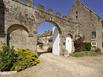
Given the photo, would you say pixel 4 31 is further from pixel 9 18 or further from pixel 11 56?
pixel 11 56

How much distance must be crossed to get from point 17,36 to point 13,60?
5442mm

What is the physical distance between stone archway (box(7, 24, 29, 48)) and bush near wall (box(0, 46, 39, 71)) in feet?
11.7

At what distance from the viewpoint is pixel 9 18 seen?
15875 millimetres

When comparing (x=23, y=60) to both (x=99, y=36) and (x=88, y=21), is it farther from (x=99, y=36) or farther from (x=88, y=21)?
(x=99, y=36)

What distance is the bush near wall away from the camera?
1175 centimetres

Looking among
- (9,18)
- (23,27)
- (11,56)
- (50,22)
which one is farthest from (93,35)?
(11,56)

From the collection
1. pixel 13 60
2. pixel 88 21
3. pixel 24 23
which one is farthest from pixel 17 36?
pixel 88 21

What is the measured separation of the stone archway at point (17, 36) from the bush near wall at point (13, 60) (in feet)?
11.7

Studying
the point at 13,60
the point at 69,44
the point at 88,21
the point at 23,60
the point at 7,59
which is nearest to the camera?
the point at 7,59

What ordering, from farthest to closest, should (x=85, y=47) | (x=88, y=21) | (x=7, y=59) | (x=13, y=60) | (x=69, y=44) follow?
1. (x=88, y=21)
2. (x=85, y=47)
3. (x=69, y=44)
4. (x=13, y=60)
5. (x=7, y=59)

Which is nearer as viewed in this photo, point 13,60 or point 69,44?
point 13,60

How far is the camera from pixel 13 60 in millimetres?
12250

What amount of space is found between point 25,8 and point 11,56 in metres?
7.04

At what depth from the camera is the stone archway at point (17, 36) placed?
16469mm
